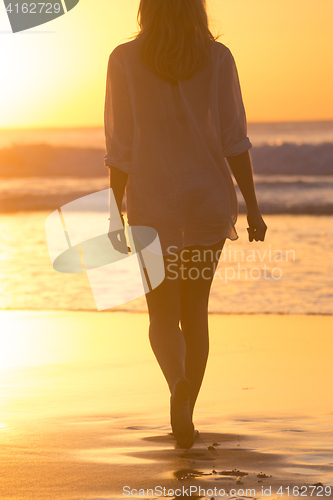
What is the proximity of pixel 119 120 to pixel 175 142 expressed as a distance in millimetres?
223

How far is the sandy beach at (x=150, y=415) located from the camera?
7.09ft

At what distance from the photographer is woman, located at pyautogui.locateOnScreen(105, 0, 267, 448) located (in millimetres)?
2455

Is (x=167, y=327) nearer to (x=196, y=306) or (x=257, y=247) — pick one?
(x=196, y=306)

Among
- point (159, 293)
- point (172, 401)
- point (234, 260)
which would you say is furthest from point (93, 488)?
point (234, 260)

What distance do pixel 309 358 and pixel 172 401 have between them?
1896 millimetres

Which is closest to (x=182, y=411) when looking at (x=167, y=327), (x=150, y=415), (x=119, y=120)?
(x=167, y=327)

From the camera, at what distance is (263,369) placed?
3891 millimetres

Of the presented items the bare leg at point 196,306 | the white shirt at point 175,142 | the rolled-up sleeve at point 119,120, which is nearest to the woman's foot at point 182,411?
the bare leg at point 196,306

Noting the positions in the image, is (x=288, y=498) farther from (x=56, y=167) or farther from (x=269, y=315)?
(x=56, y=167)

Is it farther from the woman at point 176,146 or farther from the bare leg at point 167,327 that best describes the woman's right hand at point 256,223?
the bare leg at point 167,327

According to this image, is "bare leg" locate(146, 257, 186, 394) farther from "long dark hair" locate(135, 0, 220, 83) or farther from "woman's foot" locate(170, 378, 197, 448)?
"long dark hair" locate(135, 0, 220, 83)

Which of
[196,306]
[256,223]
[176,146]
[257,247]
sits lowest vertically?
[257,247]

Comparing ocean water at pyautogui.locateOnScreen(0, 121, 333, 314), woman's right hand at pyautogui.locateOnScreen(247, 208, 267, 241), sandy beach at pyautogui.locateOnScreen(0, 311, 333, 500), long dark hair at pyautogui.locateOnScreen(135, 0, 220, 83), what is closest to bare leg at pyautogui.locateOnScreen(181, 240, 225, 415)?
woman's right hand at pyautogui.locateOnScreen(247, 208, 267, 241)

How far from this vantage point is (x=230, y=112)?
2541mm
